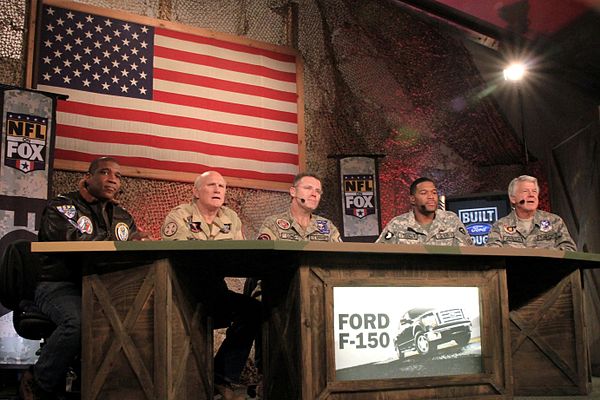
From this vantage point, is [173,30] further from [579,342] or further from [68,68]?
[579,342]

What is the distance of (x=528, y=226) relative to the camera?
5.35 metres

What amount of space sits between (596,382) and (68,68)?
17.0 ft

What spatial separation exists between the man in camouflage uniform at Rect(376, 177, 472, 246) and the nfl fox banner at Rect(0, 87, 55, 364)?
2.69 m

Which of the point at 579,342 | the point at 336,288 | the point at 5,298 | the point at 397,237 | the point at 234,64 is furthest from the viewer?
the point at 234,64

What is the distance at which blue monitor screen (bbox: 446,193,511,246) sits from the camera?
24.4ft

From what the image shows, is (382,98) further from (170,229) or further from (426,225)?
(170,229)

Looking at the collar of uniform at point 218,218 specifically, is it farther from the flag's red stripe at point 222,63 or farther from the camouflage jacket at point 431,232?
the flag's red stripe at point 222,63

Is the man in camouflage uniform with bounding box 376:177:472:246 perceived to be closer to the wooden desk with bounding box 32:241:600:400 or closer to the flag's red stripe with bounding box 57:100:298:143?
the wooden desk with bounding box 32:241:600:400

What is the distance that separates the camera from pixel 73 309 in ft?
12.4

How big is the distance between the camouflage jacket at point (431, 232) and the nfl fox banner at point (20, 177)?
2.69 metres

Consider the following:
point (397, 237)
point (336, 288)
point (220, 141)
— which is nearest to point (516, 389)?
point (397, 237)

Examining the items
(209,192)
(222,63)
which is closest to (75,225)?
(209,192)

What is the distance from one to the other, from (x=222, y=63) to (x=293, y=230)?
262 centimetres

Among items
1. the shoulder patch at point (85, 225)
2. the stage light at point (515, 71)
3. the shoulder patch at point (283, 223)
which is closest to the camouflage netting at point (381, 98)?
the stage light at point (515, 71)
